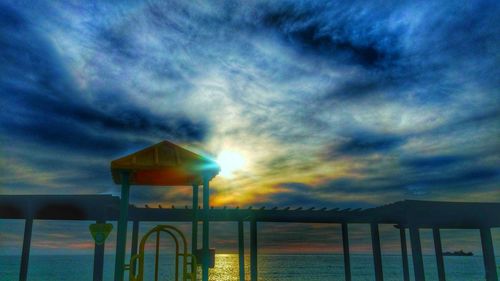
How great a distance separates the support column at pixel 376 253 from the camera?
2102 cm

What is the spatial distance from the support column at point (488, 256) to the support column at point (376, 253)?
5.96 metres

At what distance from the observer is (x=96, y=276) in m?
A: 16.6

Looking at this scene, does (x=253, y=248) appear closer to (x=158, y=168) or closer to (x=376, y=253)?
(x=376, y=253)

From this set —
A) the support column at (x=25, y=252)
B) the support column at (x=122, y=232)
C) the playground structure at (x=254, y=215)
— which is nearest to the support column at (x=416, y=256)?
the playground structure at (x=254, y=215)

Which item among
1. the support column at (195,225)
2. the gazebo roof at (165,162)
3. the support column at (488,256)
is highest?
the gazebo roof at (165,162)

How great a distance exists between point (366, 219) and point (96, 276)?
14260 millimetres

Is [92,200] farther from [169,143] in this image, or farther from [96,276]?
[169,143]

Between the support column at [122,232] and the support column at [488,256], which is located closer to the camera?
the support column at [122,232]

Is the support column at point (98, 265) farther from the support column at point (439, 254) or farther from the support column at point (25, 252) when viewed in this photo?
the support column at point (439, 254)

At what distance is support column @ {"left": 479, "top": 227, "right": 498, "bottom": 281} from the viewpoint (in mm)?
20870

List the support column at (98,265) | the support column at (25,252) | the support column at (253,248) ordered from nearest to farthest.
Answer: the support column at (98,265)
the support column at (25,252)
the support column at (253,248)

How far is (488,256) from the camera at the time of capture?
71.6ft

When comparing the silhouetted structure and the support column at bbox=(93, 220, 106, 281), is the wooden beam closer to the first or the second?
the silhouetted structure

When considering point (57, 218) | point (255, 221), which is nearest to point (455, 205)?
point (255, 221)
